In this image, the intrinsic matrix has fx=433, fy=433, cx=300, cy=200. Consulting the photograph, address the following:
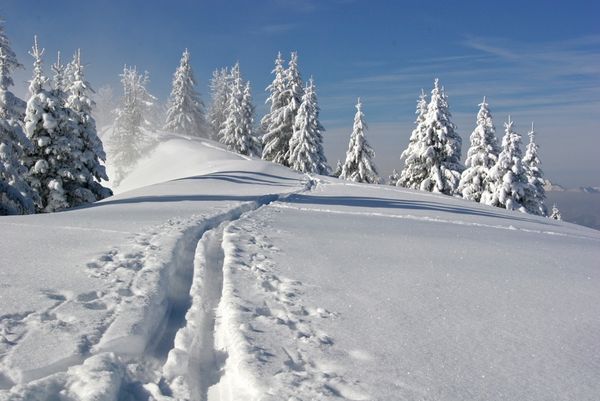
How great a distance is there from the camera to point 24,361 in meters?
3.31

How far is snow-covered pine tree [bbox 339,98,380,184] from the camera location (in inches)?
1526

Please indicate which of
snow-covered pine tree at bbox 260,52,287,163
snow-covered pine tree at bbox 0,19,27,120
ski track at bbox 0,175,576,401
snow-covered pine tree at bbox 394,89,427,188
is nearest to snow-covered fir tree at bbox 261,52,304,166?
snow-covered pine tree at bbox 260,52,287,163

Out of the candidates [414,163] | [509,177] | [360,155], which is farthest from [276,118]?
[509,177]

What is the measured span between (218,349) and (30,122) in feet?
61.0

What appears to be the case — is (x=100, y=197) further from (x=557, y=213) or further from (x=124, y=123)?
(x=557, y=213)

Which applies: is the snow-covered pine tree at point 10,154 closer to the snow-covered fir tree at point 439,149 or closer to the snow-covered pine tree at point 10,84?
the snow-covered pine tree at point 10,84

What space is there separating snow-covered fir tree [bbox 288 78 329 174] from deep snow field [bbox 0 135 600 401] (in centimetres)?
2879

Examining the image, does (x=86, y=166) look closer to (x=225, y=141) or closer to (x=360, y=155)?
(x=360, y=155)

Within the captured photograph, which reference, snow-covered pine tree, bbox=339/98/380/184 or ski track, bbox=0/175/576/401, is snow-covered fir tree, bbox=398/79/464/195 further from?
ski track, bbox=0/175/576/401

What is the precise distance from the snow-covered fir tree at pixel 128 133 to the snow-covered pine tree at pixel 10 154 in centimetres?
3427

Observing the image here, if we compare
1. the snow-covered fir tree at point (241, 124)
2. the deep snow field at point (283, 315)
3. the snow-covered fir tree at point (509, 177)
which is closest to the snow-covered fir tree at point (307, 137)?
the snow-covered fir tree at point (241, 124)

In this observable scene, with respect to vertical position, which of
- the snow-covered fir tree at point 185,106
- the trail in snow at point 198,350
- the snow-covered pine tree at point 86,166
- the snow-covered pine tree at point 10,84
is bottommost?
the trail in snow at point 198,350

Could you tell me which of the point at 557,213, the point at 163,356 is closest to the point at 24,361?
the point at 163,356

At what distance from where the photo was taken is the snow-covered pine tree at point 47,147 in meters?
18.5
